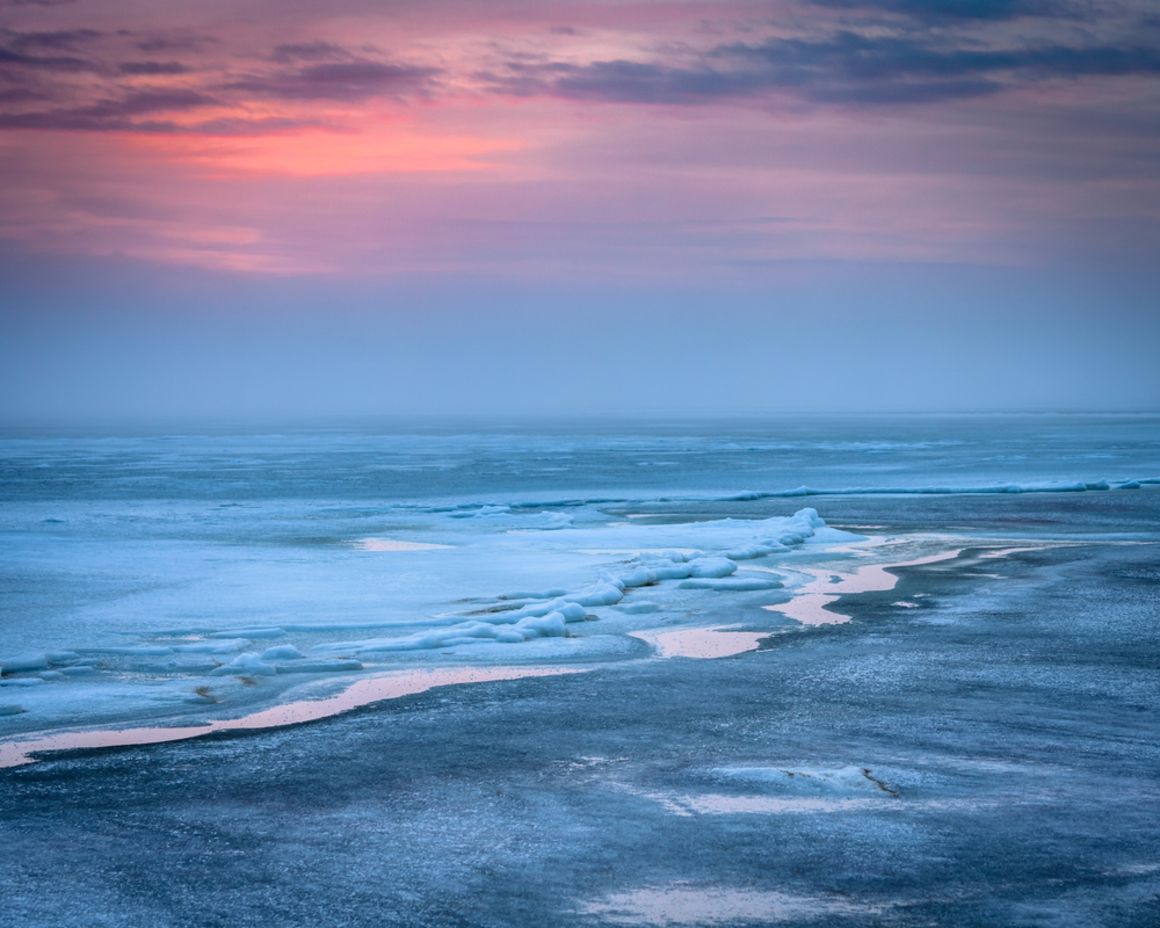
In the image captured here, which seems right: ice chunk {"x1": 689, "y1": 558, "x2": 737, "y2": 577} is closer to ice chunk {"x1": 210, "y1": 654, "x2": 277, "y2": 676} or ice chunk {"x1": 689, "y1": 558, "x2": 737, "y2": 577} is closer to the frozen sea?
the frozen sea

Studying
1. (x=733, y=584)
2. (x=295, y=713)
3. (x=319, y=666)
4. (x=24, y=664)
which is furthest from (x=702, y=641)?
(x=24, y=664)

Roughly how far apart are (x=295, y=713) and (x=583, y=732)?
70.3 inches

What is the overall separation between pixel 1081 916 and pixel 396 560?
1203 centimetres

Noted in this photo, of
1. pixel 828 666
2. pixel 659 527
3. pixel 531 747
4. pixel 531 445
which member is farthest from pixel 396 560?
pixel 531 445

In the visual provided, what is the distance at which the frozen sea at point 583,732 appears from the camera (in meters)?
4.68

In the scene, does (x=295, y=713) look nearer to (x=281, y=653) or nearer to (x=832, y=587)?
(x=281, y=653)

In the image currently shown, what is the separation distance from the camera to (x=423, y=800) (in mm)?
5789

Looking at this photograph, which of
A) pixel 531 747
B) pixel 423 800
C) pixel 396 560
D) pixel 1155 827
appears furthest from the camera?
pixel 396 560

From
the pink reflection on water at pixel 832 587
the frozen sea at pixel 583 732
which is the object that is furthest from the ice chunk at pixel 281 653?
the pink reflection on water at pixel 832 587

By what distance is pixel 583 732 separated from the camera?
705 centimetres

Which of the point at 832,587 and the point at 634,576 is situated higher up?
the point at 634,576

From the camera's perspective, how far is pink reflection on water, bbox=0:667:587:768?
22.4 feet

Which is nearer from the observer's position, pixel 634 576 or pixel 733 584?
pixel 733 584

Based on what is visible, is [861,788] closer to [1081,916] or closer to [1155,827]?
[1155,827]
